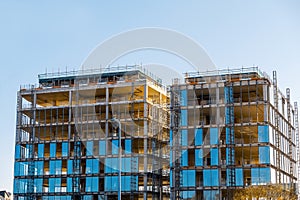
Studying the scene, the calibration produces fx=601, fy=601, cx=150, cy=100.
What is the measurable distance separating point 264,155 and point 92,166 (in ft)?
88.6

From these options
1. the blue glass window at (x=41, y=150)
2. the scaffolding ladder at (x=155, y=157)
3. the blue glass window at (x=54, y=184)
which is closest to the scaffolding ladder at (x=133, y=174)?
the scaffolding ladder at (x=155, y=157)

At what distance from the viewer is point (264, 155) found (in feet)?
267

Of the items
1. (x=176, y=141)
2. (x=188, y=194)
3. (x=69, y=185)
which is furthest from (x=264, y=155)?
(x=69, y=185)

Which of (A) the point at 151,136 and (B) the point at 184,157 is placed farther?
(A) the point at 151,136

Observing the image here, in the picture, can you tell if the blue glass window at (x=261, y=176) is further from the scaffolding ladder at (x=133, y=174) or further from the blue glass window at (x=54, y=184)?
the blue glass window at (x=54, y=184)

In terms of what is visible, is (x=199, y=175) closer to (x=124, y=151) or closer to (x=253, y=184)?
(x=253, y=184)

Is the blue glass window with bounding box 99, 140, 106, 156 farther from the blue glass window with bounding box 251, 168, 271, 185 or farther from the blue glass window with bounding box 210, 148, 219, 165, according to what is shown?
the blue glass window with bounding box 251, 168, 271, 185

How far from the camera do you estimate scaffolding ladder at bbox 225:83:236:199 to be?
81.0m

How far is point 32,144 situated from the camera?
97.8 metres

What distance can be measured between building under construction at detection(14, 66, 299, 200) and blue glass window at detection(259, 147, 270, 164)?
0.16 meters

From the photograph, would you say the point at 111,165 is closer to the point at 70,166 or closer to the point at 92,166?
the point at 92,166

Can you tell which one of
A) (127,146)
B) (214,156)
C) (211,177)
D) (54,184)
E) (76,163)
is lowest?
(54,184)

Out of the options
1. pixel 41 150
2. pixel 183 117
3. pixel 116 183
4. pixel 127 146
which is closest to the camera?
pixel 183 117

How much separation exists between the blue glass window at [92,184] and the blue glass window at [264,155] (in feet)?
84.6
